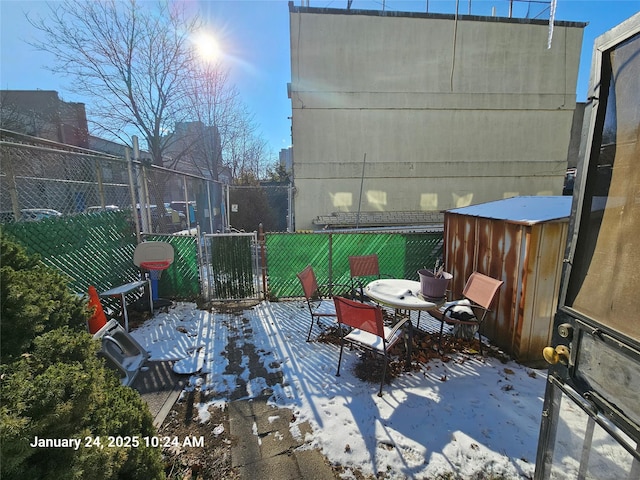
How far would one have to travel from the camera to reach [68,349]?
5.57 ft

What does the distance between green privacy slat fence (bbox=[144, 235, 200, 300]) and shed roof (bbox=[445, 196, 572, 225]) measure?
5.10 meters

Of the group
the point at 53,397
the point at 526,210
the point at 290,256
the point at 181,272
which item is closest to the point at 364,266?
the point at 290,256

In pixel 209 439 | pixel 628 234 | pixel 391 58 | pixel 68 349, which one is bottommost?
pixel 209 439

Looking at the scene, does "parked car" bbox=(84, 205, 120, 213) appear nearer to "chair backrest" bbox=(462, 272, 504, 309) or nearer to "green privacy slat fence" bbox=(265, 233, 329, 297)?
"green privacy slat fence" bbox=(265, 233, 329, 297)

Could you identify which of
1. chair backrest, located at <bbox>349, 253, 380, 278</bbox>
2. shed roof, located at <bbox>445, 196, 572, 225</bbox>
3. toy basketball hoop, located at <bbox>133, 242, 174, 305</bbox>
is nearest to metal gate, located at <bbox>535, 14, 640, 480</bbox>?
shed roof, located at <bbox>445, 196, 572, 225</bbox>

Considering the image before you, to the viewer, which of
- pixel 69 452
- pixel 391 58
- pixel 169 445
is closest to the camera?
pixel 69 452

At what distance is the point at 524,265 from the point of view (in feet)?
11.3

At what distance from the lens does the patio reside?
222 cm

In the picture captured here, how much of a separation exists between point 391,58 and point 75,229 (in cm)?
1303

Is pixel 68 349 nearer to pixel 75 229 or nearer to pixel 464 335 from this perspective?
pixel 75 229

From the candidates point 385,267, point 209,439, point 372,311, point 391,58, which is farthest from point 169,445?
point 391,58

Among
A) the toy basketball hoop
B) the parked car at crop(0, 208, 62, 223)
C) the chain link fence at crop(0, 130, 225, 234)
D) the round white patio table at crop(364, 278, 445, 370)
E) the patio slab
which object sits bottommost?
the patio slab

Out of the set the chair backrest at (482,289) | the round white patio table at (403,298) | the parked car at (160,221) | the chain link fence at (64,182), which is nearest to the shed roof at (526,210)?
the chair backrest at (482,289)

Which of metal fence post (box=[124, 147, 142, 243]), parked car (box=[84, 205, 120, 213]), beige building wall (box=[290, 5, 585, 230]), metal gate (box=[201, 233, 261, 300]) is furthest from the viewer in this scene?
beige building wall (box=[290, 5, 585, 230])
